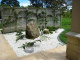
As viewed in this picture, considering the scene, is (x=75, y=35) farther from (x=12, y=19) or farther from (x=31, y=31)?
(x=12, y=19)

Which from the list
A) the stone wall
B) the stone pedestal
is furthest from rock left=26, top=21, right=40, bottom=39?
the stone pedestal

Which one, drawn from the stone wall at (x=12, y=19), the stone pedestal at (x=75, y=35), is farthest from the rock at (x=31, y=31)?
the stone pedestal at (x=75, y=35)

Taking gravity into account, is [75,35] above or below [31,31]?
above

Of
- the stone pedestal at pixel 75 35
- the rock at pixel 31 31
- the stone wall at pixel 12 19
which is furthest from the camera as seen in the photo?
the stone wall at pixel 12 19

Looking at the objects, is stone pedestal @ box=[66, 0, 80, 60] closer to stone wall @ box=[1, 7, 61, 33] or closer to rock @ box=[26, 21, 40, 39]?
rock @ box=[26, 21, 40, 39]

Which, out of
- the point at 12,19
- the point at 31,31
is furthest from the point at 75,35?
the point at 12,19

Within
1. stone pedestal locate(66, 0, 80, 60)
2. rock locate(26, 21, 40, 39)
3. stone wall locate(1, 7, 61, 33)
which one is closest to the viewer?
stone pedestal locate(66, 0, 80, 60)

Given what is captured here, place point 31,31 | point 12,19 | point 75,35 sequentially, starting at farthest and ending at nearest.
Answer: point 12,19
point 31,31
point 75,35

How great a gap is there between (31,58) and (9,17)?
4.46 m

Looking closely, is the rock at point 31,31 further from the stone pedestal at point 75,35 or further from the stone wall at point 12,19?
the stone pedestal at point 75,35

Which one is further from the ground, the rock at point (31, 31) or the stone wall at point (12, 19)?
the stone wall at point (12, 19)

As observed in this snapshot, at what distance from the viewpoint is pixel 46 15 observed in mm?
7277

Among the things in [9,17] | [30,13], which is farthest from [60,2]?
[9,17]

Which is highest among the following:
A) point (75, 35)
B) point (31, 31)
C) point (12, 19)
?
point (12, 19)
